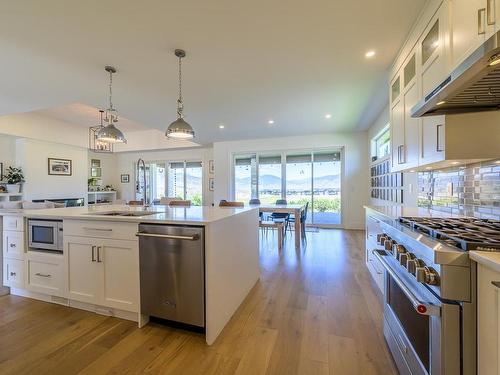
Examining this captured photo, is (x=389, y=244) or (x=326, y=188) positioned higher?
(x=326, y=188)

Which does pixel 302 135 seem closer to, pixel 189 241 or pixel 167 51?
pixel 167 51

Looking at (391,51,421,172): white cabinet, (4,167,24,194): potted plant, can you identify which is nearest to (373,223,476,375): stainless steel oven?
(391,51,421,172): white cabinet

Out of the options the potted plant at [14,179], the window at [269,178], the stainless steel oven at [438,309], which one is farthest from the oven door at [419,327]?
the potted plant at [14,179]

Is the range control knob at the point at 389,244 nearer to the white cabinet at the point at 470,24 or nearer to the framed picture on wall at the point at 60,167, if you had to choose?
the white cabinet at the point at 470,24

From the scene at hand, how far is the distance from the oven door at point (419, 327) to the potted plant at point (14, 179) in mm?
8102

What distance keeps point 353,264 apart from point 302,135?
13.1 ft

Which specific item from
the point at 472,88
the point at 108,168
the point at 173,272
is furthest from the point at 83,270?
the point at 108,168

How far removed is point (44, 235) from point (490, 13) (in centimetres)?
361

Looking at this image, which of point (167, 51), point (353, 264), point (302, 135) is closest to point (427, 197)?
point (353, 264)

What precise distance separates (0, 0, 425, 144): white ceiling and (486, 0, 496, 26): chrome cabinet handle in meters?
0.83

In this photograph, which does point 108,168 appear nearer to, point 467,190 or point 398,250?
point 398,250

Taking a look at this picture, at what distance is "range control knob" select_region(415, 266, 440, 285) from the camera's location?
888 millimetres

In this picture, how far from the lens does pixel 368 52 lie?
2430 millimetres

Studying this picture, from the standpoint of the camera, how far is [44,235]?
2188 mm
